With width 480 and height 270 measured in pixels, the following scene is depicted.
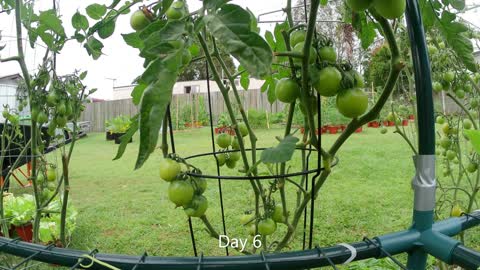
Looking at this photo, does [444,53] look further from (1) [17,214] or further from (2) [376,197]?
(1) [17,214]

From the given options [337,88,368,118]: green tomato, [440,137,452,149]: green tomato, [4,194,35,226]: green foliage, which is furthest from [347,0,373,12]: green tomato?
[4,194,35,226]: green foliage

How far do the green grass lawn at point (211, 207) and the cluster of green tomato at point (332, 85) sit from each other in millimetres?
961

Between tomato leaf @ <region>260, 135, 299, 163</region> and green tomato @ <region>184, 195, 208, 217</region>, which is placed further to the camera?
green tomato @ <region>184, 195, 208, 217</region>

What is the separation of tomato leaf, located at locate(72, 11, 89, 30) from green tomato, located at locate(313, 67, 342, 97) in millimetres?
591

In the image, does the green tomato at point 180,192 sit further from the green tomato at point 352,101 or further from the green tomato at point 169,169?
the green tomato at point 352,101

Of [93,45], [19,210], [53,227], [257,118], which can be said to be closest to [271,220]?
[93,45]

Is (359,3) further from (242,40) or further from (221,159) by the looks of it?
(221,159)

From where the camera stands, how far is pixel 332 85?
0.49m

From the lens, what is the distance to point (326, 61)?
20.0 inches

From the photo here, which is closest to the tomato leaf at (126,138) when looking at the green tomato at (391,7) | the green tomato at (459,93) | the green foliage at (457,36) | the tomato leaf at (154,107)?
the tomato leaf at (154,107)

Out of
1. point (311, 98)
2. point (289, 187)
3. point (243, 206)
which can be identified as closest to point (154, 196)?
point (243, 206)

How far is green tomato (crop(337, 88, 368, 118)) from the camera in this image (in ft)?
1.59

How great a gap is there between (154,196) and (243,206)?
3.22 feet

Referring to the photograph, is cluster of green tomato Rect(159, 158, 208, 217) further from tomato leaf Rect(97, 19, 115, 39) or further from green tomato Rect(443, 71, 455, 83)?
green tomato Rect(443, 71, 455, 83)
